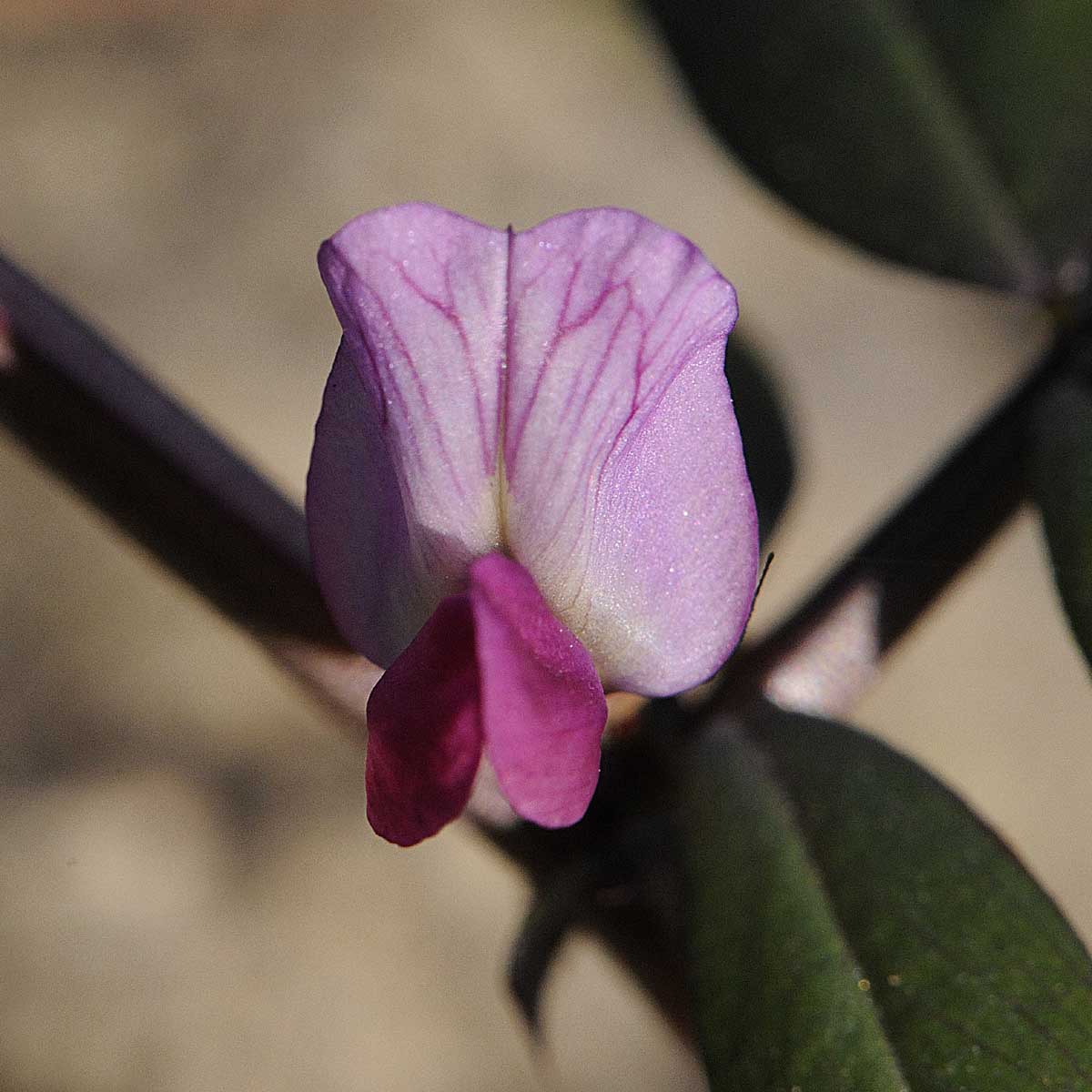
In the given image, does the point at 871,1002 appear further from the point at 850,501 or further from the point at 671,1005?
the point at 850,501

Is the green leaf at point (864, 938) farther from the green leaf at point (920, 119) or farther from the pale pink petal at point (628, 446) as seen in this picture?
the green leaf at point (920, 119)

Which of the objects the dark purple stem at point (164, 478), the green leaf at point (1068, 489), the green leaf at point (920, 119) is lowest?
the dark purple stem at point (164, 478)

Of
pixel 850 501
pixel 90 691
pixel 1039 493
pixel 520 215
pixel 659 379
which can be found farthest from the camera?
pixel 520 215

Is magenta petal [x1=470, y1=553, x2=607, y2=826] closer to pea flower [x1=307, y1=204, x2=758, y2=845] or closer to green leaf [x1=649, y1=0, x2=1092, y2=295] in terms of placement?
pea flower [x1=307, y1=204, x2=758, y2=845]

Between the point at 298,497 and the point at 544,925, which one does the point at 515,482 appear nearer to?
the point at 544,925

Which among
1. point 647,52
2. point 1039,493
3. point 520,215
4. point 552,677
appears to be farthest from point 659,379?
point 647,52

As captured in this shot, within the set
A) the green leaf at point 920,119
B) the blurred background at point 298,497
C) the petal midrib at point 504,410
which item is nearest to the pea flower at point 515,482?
the petal midrib at point 504,410
